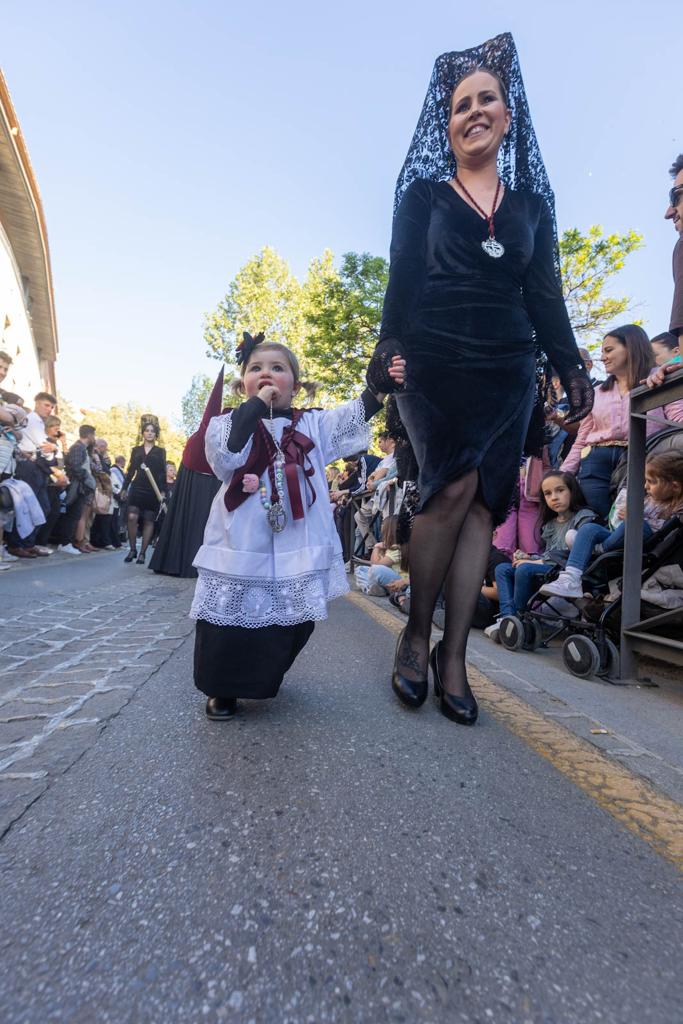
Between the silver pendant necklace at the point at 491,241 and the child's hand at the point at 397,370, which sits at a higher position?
the silver pendant necklace at the point at 491,241

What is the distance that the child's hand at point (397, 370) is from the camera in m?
2.08

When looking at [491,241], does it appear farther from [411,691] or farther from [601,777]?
[601,777]

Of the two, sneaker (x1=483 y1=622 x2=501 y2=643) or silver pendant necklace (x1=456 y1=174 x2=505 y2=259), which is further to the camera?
sneaker (x1=483 y1=622 x2=501 y2=643)

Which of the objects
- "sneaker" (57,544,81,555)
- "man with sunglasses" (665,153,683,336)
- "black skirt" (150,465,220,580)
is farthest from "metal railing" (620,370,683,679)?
"sneaker" (57,544,81,555)

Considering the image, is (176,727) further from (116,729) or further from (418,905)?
(418,905)

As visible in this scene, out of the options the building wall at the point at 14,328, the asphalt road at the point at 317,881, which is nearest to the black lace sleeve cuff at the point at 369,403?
the asphalt road at the point at 317,881

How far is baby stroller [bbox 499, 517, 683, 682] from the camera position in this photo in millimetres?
3162

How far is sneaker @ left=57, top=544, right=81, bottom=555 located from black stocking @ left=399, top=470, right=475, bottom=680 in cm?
898

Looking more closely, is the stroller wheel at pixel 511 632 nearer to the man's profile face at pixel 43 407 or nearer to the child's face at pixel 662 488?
the child's face at pixel 662 488

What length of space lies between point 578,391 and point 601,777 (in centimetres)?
143

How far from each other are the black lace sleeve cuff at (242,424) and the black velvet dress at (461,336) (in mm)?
538

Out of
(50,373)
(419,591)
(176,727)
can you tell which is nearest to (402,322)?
(419,591)

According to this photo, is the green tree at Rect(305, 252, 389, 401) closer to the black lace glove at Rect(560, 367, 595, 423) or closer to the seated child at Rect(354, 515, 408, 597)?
the seated child at Rect(354, 515, 408, 597)

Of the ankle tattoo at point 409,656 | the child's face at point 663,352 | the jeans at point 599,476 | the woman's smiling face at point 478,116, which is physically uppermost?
the woman's smiling face at point 478,116
